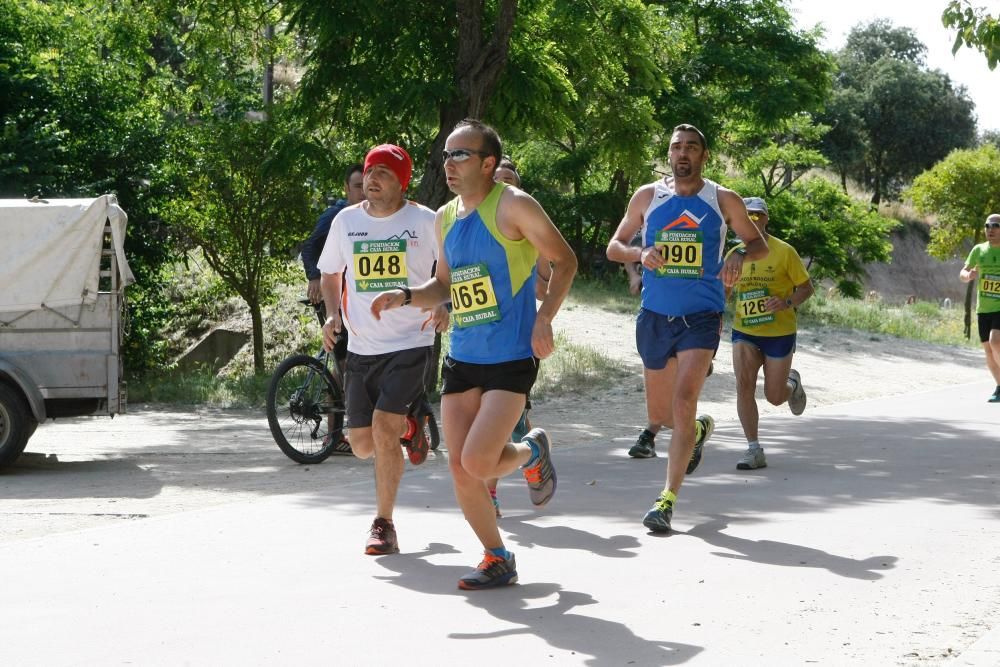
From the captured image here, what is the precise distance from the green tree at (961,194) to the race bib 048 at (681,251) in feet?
115

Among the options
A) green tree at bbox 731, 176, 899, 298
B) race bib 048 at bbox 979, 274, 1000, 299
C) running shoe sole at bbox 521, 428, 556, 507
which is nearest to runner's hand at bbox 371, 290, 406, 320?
running shoe sole at bbox 521, 428, 556, 507

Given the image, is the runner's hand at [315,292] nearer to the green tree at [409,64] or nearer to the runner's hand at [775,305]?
the runner's hand at [775,305]

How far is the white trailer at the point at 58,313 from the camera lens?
1048 centimetres

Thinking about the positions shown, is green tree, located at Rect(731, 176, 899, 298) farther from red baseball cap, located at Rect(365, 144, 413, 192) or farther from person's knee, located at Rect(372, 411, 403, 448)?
person's knee, located at Rect(372, 411, 403, 448)

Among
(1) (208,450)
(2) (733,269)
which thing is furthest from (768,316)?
(1) (208,450)

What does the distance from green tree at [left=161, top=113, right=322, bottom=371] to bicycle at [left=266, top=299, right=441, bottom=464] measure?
669 centimetres

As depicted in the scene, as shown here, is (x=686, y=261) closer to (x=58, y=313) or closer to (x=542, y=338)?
(x=542, y=338)

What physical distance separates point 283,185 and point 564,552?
37.0ft

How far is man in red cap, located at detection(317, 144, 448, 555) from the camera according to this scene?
23.1ft

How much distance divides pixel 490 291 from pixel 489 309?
8 cm

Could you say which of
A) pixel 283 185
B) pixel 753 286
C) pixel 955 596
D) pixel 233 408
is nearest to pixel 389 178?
pixel 955 596

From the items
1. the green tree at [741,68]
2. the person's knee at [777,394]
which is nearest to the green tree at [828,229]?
the green tree at [741,68]

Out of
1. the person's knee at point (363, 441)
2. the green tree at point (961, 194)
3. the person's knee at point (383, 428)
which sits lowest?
the person's knee at point (363, 441)

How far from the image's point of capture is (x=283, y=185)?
684 inches
